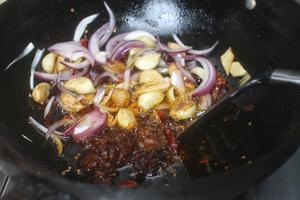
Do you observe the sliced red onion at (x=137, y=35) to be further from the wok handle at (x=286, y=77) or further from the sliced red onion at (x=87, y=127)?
the wok handle at (x=286, y=77)

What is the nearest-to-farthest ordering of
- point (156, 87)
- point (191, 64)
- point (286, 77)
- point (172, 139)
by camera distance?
1. point (286, 77)
2. point (172, 139)
3. point (156, 87)
4. point (191, 64)

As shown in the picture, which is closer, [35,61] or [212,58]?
[35,61]

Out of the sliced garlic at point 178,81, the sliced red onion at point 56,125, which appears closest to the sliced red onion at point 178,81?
the sliced garlic at point 178,81

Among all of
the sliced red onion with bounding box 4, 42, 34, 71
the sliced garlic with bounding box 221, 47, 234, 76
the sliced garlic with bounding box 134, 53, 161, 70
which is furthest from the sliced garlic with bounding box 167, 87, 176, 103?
the sliced red onion with bounding box 4, 42, 34, 71

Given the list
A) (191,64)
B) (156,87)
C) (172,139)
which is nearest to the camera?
(172,139)

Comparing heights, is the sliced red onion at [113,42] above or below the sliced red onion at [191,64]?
above

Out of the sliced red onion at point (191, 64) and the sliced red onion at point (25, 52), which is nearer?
the sliced red onion at point (25, 52)

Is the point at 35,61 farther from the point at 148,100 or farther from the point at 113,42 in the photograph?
the point at 148,100

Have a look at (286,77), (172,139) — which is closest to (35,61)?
(172,139)

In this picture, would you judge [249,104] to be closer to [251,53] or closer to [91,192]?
[251,53]
